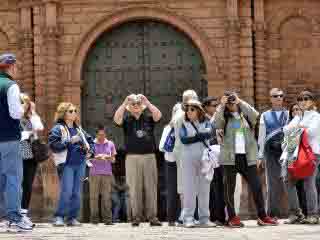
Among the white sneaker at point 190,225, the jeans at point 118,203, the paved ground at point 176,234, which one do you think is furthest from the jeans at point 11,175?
the jeans at point 118,203

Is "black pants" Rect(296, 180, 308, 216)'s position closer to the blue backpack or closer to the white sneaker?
→ the blue backpack

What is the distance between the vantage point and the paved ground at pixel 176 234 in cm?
1255

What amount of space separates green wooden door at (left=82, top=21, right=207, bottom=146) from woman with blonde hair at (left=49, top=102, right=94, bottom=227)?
25.7ft

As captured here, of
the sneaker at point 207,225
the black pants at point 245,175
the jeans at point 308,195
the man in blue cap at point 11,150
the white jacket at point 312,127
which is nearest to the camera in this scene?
the man in blue cap at point 11,150

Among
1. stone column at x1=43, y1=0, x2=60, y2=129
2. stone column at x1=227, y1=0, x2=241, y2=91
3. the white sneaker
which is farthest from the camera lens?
stone column at x1=43, y1=0, x2=60, y2=129

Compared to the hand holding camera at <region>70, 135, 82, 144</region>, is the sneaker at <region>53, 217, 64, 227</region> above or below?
below

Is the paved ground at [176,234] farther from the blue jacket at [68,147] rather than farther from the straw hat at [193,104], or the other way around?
the straw hat at [193,104]

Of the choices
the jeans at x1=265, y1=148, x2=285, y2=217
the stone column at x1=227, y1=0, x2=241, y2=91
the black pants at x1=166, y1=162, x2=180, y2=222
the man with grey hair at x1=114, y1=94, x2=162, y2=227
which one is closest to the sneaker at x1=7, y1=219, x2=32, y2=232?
the man with grey hair at x1=114, y1=94, x2=162, y2=227

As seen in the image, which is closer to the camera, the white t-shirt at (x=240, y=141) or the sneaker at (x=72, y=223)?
the white t-shirt at (x=240, y=141)

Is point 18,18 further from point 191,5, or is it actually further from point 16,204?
point 16,204

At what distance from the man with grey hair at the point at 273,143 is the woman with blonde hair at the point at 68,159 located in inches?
119

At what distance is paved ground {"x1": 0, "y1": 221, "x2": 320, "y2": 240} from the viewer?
41.2ft

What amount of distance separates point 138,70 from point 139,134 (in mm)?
8324

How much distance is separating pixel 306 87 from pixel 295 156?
28.6ft
